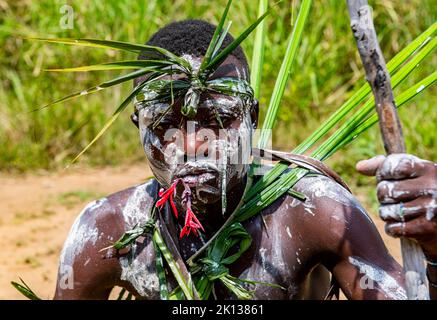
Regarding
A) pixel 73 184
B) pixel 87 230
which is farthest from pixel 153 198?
pixel 73 184

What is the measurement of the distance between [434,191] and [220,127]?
0.71 metres

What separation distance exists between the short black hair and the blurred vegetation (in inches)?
119

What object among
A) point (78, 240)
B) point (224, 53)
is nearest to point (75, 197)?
point (78, 240)

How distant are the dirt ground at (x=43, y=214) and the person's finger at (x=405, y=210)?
2.55 metres

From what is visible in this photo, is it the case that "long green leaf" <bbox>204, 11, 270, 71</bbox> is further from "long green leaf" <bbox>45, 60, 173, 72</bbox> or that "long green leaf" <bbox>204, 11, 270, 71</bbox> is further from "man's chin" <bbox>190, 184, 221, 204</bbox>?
"man's chin" <bbox>190, 184, 221, 204</bbox>

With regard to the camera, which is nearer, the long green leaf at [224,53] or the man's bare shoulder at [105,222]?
the long green leaf at [224,53]

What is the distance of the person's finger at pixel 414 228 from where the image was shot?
1.89 m

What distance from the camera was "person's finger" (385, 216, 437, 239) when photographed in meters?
1.89

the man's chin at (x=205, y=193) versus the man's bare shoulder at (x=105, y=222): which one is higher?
the man's chin at (x=205, y=193)

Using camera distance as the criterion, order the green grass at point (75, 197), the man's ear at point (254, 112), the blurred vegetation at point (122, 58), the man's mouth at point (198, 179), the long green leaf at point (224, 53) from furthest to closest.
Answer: the blurred vegetation at point (122, 58)
the green grass at point (75, 197)
the man's ear at point (254, 112)
the man's mouth at point (198, 179)
the long green leaf at point (224, 53)

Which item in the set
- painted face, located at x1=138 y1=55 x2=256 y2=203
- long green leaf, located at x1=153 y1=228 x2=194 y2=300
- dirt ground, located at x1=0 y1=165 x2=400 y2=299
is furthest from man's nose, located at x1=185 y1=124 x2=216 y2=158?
dirt ground, located at x1=0 y1=165 x2=400 y2=299

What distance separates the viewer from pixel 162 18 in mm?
6285

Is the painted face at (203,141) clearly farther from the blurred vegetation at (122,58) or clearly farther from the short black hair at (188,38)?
the blurred vegetation at (122,58)

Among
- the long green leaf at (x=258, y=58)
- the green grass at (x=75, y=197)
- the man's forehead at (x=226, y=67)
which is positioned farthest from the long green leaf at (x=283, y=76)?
the green grass at (x=75, y=197)
